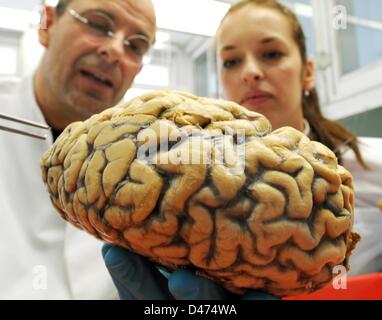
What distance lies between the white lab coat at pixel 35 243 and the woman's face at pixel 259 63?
560 millimetres

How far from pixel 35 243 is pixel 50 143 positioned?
0.28 m

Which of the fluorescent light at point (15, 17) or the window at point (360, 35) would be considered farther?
the window at point (360, 35)

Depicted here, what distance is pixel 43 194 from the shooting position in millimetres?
1112

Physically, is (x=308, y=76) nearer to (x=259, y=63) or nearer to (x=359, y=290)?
(x=259, y=63)

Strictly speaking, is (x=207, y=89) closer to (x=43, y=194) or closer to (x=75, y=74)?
(x=75, y=74)

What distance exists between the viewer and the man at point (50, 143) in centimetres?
95

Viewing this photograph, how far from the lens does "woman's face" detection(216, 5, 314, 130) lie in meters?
0.97

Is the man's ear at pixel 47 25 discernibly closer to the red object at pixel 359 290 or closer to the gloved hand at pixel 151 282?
the gloved hand at pixel 151 282

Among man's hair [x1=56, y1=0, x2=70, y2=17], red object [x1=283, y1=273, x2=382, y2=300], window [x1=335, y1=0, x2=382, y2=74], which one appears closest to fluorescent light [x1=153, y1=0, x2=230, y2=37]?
man's hair [x1=56, y1=0, x2=70, y2=17]

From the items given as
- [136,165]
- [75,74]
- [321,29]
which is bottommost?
[136,165]

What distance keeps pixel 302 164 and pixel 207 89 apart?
36.0 inches

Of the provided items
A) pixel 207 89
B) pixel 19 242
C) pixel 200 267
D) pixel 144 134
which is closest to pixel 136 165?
pixel 144 134

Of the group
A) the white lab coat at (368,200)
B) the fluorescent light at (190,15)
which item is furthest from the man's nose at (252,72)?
the white lab coat at (368,200)

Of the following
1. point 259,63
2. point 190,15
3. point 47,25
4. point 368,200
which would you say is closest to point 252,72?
point 259,63
